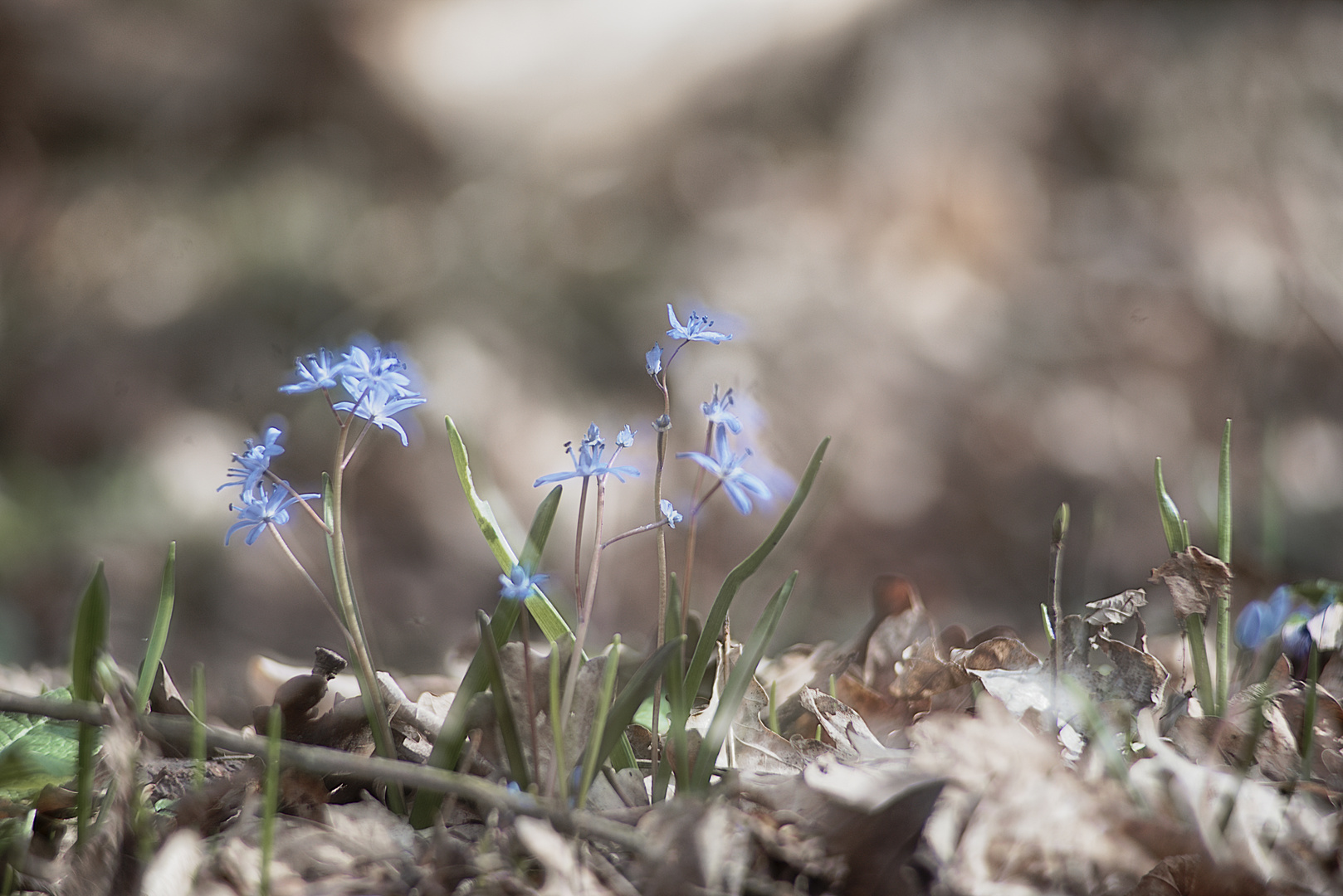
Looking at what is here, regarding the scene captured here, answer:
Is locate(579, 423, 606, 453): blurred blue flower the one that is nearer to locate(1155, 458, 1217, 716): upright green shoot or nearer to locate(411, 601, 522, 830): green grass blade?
locate(411, 601, 522, 830): green grass blade

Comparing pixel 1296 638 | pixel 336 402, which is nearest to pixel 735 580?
pixel 336 402

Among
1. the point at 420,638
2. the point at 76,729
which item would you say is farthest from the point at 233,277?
the point at 76,729

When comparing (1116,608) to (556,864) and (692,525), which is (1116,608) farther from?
(556,864)

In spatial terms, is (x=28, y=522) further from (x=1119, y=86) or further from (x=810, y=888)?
(x=1119, y=86)

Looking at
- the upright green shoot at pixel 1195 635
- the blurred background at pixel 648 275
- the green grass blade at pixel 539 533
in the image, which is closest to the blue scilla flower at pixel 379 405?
the green grass blade at pixel 539 533

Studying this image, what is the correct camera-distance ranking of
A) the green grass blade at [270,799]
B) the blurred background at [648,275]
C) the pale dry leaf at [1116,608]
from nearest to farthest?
the green grass blade at [270,799] < the pale dry leaf at [1116,608] < the blurred background at [648,275]

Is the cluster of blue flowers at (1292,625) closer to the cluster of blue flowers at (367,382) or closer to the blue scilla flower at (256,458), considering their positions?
the cluster of blue flowers at (367,382)
